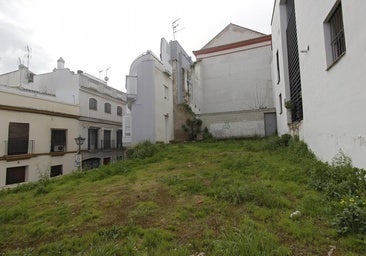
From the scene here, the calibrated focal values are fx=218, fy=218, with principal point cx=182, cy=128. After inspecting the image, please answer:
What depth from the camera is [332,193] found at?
3645 millimetres

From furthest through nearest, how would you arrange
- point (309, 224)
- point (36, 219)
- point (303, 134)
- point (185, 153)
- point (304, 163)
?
point (185, 153) < point (303, 134) < point (304, 163) < point (36, 219) < point (309, 224)

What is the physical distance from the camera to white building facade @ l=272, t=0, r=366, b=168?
147 inches

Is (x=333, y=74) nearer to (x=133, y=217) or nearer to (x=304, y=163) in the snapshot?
(x=304, y=163)

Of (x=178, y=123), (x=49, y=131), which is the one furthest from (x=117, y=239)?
(x=49, y=131)

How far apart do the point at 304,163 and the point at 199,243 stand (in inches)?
183

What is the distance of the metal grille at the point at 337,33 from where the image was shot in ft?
15.1

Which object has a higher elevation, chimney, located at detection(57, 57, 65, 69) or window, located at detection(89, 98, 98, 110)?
chimney, located at detection(57, 57, 65, 69)

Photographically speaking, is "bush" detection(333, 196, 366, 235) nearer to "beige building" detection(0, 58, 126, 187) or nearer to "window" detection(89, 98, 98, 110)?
"beige building" detection(0, 58, 126, 187)

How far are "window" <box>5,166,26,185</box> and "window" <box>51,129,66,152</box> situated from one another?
2805mm

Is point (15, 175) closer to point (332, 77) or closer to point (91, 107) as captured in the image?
point (91, 107)

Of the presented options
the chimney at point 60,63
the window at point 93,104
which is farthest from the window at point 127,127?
the chimney at point 60,63

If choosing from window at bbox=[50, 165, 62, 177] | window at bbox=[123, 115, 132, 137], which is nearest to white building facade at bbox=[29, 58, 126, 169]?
window at bbox=[50, 165, 62, 177]

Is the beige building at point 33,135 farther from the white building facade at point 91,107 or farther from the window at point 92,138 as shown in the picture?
the window at point 92,138

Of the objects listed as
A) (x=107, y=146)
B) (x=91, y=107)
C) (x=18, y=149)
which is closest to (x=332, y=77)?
(x=18, y=149)
